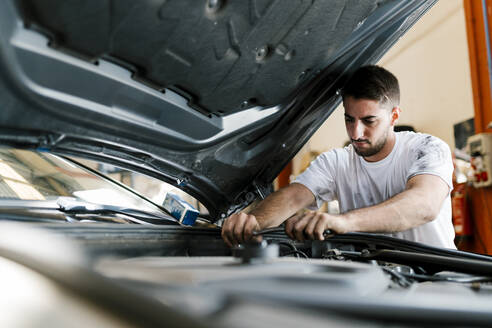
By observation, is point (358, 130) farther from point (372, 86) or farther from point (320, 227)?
point (320, 227)

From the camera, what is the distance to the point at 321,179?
1946 millimetres

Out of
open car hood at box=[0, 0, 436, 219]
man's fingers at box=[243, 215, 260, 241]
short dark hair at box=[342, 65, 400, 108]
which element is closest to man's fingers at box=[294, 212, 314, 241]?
man's fingers at box=[243, 215, 260, 241]

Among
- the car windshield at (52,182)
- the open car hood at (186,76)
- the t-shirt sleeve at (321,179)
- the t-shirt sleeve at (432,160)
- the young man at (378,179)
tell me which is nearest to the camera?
the open car hood at (186,76)

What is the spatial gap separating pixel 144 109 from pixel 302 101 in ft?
2.08

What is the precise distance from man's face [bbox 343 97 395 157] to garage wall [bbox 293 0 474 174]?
2325mm

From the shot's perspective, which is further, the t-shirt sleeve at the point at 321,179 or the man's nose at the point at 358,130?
the t-shirt sleeve at the point at 321,179

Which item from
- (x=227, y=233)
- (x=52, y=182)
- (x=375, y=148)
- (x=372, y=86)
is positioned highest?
(x=372, y=86)

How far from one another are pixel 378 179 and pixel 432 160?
249 millimetres

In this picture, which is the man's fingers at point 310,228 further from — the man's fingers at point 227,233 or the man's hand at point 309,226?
the man's fingers at point 227,233

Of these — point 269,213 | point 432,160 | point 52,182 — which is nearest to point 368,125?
point 432,160

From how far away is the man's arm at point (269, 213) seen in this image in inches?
45.5

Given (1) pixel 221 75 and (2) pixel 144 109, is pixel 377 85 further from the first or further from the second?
(2) pixel 144 109

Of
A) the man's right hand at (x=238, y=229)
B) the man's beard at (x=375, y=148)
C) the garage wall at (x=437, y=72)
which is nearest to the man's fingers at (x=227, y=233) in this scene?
the man's right hand at (x=238, y=229)

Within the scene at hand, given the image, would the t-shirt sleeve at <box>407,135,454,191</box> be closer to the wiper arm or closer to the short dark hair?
the short dark hair
